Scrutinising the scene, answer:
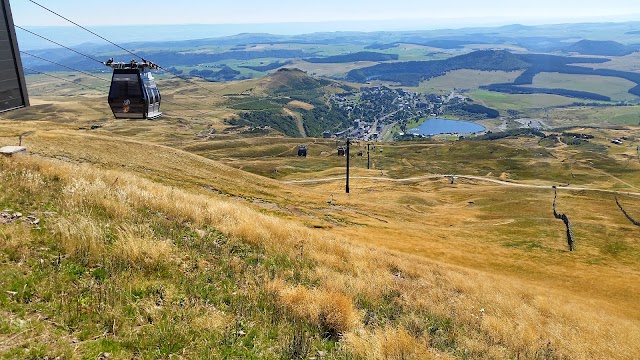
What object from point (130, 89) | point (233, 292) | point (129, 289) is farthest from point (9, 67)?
point (233, 292)

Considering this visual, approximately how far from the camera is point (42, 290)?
9023 millimetres

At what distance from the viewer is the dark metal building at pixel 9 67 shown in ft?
92.8

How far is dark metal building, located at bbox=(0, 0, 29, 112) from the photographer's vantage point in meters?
28.3

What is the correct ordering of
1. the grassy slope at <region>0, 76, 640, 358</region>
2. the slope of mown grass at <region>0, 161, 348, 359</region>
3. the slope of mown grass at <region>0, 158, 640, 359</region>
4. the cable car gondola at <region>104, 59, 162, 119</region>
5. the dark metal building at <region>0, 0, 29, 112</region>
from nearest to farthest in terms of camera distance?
the slope of mown grass at <region>0, 161, 348, 359</region>, the slope of mown grass at <region>0, 158, 640, 359</region>, the grassy slope at <region>0, 76, 640, 358</region>, the dark metal building at <region>0, 0, 29, 112</region>, the cable car gondola at <region>104, 59, 162, 119</region>

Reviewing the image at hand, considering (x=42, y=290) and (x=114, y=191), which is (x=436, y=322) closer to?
(x=42, y=290)

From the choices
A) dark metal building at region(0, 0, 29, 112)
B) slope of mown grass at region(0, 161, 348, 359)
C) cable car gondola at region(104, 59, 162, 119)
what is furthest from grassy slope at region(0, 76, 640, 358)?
cable car gondola at region(104, 59, 162, 119)

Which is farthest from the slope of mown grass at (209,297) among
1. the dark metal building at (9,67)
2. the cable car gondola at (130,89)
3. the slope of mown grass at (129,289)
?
the cable car gondola at (130,89)

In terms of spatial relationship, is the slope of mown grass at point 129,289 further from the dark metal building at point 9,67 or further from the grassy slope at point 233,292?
the dark metal building at point 9,67

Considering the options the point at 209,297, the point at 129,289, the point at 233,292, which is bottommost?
the point at 233,292

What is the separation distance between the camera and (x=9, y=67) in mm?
29078

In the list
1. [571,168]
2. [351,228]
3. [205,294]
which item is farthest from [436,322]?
[571,168]

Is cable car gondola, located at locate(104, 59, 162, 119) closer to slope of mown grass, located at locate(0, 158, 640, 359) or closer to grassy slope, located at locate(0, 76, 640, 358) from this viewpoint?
grassy slope, located at locate(0, 76, 640, 358)

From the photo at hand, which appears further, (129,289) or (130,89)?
(130,89)

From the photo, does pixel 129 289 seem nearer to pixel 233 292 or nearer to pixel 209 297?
pixel 209 297
